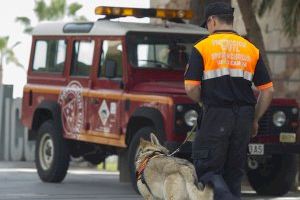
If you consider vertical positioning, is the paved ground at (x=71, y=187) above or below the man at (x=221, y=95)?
below

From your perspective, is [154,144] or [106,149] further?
[106,149]

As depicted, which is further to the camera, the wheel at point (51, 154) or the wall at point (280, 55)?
the wall at point (280, 55)

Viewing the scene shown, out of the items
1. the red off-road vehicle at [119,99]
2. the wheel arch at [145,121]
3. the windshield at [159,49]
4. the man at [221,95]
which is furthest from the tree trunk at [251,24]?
the man at [221,95]

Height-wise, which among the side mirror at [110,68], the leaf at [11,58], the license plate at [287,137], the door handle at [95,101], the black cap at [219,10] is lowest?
the leaf at [11,58]

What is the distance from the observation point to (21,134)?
2244 centimetres

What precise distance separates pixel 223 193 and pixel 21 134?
47.2ft

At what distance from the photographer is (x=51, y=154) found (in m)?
16.2

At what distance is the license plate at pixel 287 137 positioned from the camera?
14.0m

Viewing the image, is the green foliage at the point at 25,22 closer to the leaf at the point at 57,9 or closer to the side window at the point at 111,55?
the leaf at the point at 57,9

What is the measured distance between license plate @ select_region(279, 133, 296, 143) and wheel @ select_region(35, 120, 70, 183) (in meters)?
3.35

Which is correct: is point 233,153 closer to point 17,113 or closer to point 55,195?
point 55,195

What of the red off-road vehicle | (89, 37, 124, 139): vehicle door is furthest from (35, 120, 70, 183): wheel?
(89, 37, 124, 139): vehicle door

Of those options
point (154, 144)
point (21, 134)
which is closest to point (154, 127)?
point (154, 144)

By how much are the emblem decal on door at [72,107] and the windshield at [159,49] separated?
3.61ft
